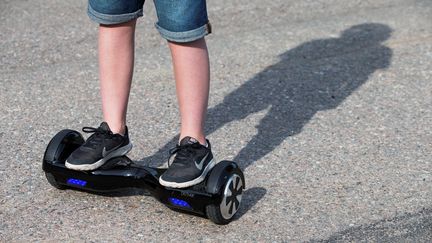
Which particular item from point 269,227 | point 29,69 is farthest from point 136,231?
point 29,69

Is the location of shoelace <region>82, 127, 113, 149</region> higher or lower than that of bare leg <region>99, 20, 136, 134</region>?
lower

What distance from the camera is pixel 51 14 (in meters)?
6.80

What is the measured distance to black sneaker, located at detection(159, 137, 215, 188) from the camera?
152 inches

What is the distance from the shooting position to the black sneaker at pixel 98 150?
13.2 feet

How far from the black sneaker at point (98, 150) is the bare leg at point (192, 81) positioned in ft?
0.97

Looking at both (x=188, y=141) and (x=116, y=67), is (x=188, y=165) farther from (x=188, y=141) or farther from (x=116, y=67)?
(x=116, y=67)

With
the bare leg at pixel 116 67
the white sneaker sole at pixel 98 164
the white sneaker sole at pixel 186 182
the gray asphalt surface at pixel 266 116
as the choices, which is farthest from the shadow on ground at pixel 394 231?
the bare leg at pixel 116 67

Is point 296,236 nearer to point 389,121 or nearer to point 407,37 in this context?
point 389,121

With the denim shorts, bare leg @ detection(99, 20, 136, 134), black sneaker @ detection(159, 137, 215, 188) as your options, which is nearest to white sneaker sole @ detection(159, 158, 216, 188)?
black sneaker @ detection(159, 137, 215, 188)

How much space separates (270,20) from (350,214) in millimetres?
3021

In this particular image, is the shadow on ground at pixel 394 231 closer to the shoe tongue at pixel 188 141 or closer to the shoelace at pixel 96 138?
the shoe tongue at pixel 188 141

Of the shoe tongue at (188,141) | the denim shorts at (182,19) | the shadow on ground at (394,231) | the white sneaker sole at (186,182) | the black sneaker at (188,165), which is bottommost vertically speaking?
the shadow on ground at (394,231)

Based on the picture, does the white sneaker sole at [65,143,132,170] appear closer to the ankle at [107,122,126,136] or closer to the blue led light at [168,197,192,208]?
the ankle at [107,122,126,136]

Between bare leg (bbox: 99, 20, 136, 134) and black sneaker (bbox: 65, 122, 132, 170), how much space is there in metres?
0.06
